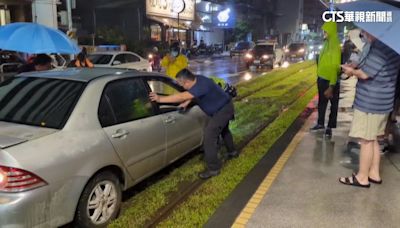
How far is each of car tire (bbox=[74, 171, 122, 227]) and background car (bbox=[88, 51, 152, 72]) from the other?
41.1ft

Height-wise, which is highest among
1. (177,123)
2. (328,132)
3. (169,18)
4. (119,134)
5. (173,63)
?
(169,18)

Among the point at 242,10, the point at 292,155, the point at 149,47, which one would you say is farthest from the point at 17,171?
the point at 242,10

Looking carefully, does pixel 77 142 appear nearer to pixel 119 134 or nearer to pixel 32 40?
pixel 119 134

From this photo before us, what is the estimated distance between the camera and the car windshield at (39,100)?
376cm

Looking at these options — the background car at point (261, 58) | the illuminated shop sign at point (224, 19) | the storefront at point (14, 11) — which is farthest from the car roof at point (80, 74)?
the illuminated shop sign at point (224, 19)

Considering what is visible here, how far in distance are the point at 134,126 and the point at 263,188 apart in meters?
1.66

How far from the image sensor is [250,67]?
25781mm

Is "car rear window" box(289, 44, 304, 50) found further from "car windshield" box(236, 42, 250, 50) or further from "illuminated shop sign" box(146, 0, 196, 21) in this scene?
"illuminated shop sign" box(146, 0, 196, 21)

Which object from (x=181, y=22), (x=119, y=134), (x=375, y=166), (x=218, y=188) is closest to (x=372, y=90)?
(x=375, y=166)

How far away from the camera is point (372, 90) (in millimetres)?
4547

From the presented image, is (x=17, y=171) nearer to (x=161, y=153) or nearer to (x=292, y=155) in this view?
(x=161, y=153)

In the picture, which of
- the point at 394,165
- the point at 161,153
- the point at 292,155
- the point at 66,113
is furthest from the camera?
the point at 292,155

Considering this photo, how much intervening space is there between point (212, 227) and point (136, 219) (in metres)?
0.78

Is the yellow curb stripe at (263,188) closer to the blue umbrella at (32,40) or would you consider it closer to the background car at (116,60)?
the blue umbrella at (32,40)
